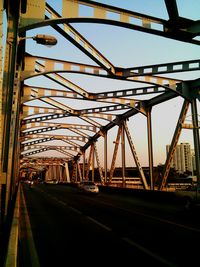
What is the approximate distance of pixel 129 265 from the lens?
523cm

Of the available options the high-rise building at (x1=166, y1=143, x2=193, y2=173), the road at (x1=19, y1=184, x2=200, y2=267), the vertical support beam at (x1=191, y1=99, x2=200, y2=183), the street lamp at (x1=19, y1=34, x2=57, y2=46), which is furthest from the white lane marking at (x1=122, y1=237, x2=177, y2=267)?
the high-rise building at (x1=166, y1=143, x2=193, y2=173)

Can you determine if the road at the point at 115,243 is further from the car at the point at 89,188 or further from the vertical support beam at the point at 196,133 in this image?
the car at the point at 89,188

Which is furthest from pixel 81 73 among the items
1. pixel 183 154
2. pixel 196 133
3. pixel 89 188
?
pixel 183 154

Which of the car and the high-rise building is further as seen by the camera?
the high-rise building

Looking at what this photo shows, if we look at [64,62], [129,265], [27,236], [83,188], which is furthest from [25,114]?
[129,265]

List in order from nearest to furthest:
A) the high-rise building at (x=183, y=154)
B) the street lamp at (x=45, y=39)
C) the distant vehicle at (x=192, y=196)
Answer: the street lamp at (x=45, y=39) < the distant vehicle at (x=192, y=196) < the high-rise building at (x=183, y=154)

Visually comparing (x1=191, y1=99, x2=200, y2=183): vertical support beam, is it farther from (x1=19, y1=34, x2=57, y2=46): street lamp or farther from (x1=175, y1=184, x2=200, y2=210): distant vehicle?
(x1=19, y1=34, x2=57, y2=46): street lamp

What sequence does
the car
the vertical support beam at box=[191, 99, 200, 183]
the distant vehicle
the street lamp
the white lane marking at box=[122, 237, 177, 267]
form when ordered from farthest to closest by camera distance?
the car, the vertical support beam at box=[191, 99, 200, 183], the distant vehicle, the street lamp, the white lane marking at box=[122, 237, 177, 267]

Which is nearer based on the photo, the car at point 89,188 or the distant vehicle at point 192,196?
the distant vehicle at point 192,196

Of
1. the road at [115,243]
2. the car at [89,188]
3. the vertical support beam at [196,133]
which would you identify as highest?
the vertical support beam at [196,133]

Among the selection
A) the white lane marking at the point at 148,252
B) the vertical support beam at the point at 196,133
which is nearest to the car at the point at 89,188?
the vertical support beam at the point at 196,133

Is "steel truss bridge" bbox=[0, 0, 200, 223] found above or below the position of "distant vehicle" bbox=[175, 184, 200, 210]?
above

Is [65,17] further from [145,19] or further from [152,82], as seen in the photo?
[152,82]

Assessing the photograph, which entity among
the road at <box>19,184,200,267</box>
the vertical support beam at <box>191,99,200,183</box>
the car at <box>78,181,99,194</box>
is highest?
the vertical support beam at <box>191,99,200,183</box>
